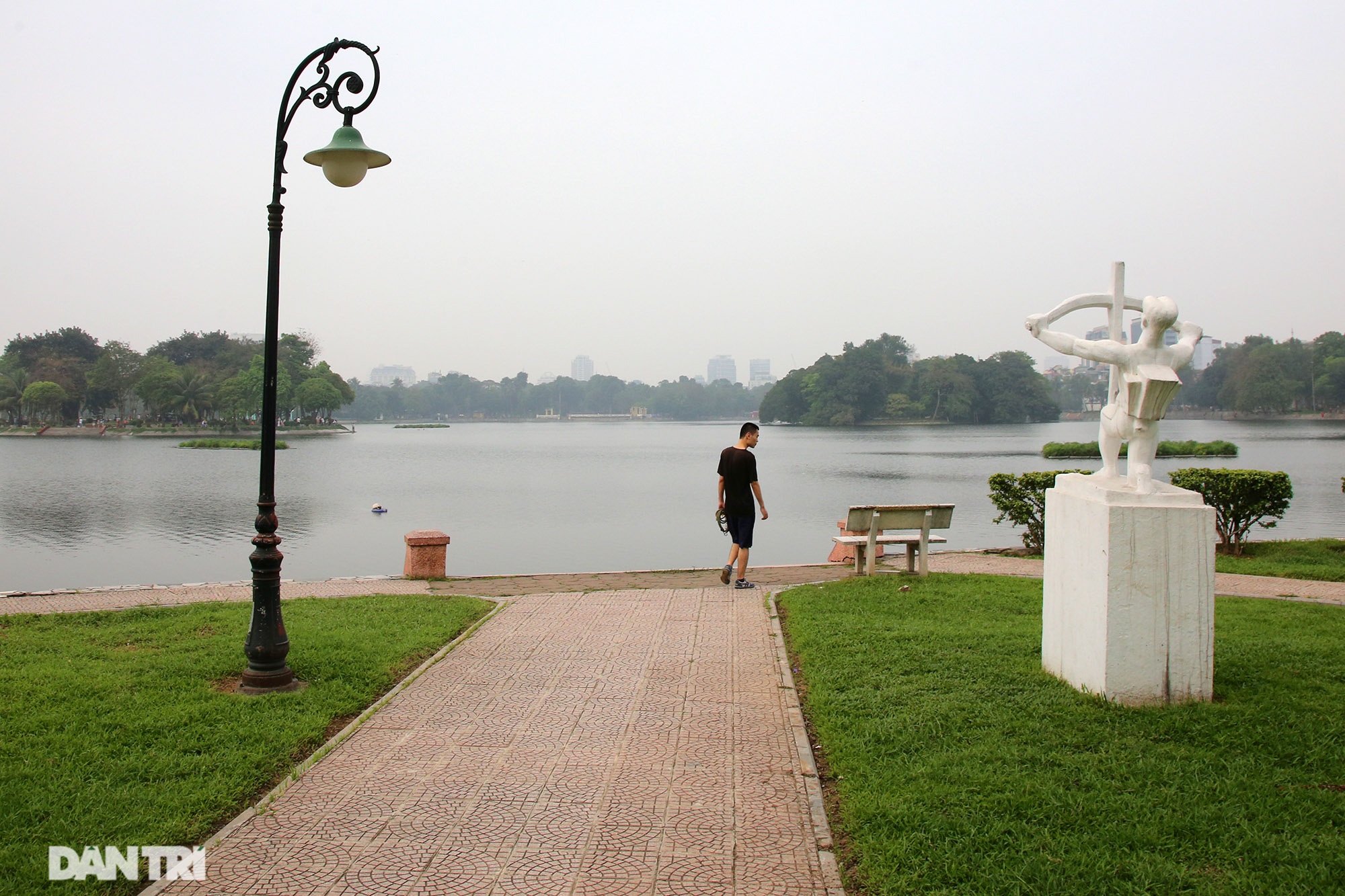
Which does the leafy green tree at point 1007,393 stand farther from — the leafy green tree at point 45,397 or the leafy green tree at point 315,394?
the leafy green tree at point 45,397

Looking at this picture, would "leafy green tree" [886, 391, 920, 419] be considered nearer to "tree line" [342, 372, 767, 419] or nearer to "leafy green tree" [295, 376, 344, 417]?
"leafy green tree" [295, 376, 344, 417]

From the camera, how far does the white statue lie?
5055 millimetres

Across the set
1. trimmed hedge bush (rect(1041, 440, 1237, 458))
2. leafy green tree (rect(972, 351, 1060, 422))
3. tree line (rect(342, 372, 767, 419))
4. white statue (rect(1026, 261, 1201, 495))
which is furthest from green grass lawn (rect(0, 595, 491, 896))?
tree line (rect(342, 372, 767, 419))

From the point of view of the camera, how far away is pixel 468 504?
26.7 meters

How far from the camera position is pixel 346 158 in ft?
19.4

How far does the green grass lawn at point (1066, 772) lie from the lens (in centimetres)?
322

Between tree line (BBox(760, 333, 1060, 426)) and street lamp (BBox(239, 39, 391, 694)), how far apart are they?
113036 millimetres

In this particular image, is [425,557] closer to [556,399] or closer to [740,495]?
[740,495]

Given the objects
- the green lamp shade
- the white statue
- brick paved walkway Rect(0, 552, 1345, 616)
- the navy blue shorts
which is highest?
the green lamp shade

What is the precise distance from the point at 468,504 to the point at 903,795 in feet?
78.2

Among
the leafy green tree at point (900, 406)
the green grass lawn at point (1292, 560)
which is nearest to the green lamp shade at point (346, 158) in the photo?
the green grass lawn at point (1292, 560)

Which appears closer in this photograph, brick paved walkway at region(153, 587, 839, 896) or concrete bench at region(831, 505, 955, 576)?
brick paved walkway at region(153, 587, 839, 896)

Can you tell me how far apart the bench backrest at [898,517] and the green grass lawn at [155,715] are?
13.3ft

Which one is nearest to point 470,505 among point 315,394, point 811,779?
point 811,779
